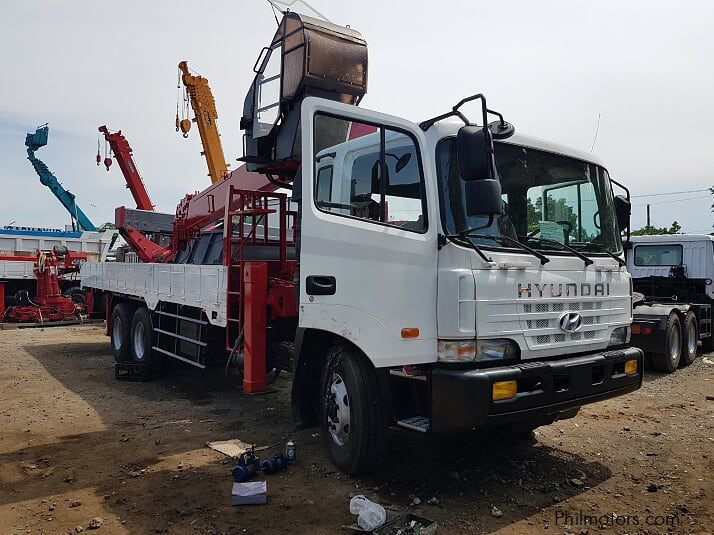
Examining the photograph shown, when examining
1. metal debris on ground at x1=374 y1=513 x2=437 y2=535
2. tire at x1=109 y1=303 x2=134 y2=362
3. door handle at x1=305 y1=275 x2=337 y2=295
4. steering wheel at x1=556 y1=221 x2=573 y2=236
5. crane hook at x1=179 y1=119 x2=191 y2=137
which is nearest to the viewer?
metal debris on ground at x1=374 y1=513 x2=437 y2=535

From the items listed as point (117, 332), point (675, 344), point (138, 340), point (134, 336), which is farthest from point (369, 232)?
point (675, 344)

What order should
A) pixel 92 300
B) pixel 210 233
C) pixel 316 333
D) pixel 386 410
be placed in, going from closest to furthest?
pixel 386 410, pixel 316 333, pixel 210 233, pixel 92 300

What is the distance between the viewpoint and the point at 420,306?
12.6 ft

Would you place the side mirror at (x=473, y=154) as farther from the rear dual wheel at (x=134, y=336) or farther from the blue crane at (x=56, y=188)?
the blue crane at (x=56, y=188)

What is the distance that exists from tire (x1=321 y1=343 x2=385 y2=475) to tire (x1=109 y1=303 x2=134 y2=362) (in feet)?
17.6

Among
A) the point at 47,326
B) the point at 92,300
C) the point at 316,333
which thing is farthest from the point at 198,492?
the point at 47,326

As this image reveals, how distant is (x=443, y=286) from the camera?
12.3 ft

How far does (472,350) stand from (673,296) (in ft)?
30.0

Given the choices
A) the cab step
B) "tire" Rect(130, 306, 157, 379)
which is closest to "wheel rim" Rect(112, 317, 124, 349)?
"tire" Rect(130, 306, 157, 379)

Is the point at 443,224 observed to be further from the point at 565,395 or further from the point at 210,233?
the point at 210,233

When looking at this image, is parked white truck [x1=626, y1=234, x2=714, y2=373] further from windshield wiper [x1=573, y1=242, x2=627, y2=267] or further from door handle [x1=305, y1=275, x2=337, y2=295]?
door handle [x1=305, y1=275, x2=337, y2=295]

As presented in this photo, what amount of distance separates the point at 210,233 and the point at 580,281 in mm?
5921

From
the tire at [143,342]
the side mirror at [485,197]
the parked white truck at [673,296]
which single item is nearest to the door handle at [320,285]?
the side mirror at [485,197]

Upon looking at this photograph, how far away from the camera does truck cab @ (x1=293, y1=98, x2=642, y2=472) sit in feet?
12.2
